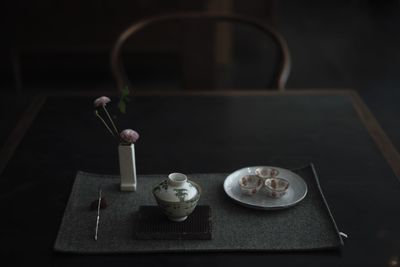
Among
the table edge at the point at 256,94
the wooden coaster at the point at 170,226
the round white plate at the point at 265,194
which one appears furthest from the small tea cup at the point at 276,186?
the table edge at the point at 256,94

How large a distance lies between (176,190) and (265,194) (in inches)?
7.7

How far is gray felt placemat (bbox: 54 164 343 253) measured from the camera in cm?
97

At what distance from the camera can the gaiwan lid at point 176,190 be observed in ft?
3.28

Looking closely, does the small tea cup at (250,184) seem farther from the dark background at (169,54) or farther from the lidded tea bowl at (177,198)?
the dark background at (169,54)

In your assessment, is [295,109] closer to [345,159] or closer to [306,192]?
[345,159]

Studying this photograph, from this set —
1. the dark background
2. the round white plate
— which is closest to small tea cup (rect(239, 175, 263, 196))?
the round white plate

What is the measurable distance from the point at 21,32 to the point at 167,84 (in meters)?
0.80

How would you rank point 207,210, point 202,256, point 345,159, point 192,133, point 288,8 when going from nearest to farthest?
point 202,256 < point 207,210 < point 345,159 < point 192,133 < point 288,8

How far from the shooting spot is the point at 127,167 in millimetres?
1133

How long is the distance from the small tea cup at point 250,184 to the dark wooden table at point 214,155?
0.09m

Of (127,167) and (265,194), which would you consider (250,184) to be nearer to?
(265,194)

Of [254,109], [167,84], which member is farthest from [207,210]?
[167,84]

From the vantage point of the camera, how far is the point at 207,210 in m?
1.06

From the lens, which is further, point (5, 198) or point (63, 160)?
point (63, 160)
